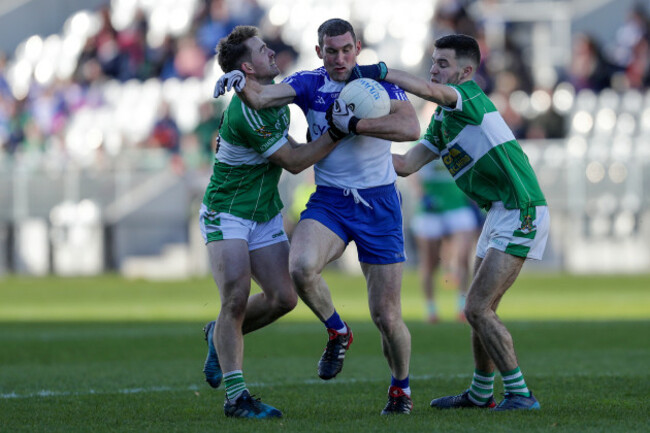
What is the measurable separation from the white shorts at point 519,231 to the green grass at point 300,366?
3.19ft

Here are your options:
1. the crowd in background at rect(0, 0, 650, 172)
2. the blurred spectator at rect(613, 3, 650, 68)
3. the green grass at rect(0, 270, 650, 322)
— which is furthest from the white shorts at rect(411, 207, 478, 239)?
the blurred spectator at rect(613, 3, 650, 68)

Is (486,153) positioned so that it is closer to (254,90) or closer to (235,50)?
(254,90)

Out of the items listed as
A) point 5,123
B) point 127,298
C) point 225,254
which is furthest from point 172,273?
point 225,254

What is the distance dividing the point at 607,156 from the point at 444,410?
1531cm

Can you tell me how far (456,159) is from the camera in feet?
25.4

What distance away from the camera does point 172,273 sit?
2434 cm

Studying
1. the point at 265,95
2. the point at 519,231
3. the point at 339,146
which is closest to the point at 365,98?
the point at 339,146

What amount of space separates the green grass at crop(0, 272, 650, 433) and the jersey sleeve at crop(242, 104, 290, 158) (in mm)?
1613

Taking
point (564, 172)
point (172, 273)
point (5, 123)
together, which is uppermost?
point (5, 123)

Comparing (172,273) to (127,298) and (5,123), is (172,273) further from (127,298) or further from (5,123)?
(5,123)

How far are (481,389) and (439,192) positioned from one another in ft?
25.8

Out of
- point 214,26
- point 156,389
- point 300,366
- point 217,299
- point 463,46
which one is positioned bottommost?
point 217,299

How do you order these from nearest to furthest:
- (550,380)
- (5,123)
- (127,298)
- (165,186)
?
(550,380) → (127,298) → (165,186) → (5,123)

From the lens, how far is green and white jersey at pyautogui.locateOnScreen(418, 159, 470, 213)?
50.2 ft
